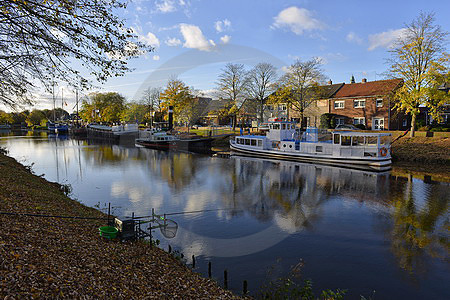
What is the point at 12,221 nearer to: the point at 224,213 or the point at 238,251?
the point at 238,251

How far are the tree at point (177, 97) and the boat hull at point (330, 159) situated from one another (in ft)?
93.0

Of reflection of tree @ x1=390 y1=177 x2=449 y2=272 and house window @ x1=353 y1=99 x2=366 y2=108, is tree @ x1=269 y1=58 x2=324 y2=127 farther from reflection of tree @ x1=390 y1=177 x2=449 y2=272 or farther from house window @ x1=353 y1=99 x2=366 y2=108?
reflection of tree @ x1=390 y1=177 x2=449 y2=272

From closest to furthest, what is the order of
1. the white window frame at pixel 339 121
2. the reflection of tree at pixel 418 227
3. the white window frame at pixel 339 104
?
the reflection of tree at pixel 418 227, the white window frame at pixel 339 121, the white window frame at pixel 339 104

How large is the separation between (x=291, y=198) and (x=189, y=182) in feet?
31.7

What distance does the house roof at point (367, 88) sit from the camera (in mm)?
46906

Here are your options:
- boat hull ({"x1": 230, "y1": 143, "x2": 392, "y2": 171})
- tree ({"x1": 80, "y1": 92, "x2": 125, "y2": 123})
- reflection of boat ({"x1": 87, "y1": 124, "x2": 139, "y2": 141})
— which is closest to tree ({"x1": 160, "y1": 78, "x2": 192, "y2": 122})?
reflection of boat ({"x1": 87, "y1": 124, "x2": 139, "y2": 141})

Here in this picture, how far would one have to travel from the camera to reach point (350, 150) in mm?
32719

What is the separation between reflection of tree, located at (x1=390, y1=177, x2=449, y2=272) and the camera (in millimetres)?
10953

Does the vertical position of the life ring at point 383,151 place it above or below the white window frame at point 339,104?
below

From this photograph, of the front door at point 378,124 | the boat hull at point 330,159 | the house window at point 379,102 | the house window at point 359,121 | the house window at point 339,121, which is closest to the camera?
the boat hull at point 330,159

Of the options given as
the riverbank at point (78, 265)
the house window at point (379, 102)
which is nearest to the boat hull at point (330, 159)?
the house window at point (379, 102)

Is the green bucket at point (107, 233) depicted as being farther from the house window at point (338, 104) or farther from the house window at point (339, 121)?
the house window at point (338, 104)

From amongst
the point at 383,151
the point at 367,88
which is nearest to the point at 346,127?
the point at 367,88

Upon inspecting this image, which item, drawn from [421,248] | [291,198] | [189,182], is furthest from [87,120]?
[421,248]
